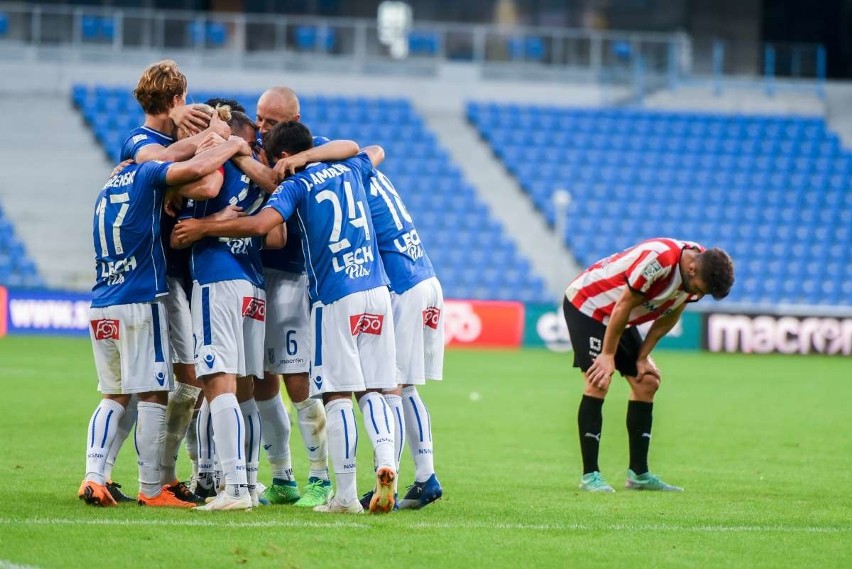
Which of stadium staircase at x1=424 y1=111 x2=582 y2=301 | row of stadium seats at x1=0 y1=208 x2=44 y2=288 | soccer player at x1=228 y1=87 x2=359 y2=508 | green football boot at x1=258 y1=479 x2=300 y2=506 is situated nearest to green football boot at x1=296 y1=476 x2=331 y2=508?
soccer player at x1=228 y1=87 x2=359 y2=508

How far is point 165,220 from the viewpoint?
309 inches

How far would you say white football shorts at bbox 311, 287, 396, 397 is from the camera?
7.32 metres

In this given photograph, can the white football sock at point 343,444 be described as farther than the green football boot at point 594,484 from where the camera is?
No

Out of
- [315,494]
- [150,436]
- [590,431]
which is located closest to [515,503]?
[590,431]

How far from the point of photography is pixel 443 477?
30.8 feet

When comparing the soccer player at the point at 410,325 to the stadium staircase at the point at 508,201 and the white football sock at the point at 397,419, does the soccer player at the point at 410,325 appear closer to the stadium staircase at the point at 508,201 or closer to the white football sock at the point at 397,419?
the white football sock at the point at 397,419

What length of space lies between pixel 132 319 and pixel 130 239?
461 mm

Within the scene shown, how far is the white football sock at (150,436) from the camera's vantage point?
749cm

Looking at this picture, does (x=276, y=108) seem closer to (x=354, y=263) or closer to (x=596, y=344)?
(x=354, y=263)

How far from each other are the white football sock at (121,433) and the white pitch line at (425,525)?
668 mm

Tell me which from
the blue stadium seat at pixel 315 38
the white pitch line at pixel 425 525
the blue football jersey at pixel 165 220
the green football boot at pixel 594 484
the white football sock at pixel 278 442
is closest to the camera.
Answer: the white pitch line at pixel 425 525

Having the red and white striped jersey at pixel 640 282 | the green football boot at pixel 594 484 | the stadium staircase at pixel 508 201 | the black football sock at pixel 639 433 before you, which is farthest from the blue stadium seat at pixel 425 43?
the green football boot at pixel 594 484

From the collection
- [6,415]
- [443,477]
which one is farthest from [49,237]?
[443,477]

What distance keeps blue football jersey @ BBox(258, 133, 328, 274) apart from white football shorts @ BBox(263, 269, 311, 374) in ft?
0.14
